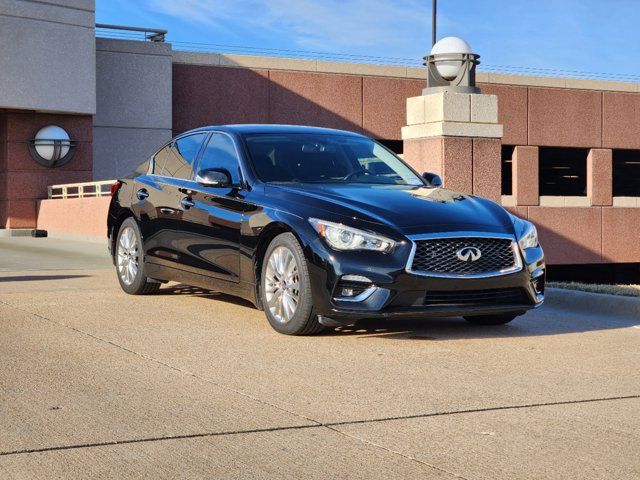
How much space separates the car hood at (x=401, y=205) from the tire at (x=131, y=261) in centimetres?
247

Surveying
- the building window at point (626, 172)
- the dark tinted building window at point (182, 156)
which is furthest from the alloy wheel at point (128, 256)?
the building window at point (626, 172)

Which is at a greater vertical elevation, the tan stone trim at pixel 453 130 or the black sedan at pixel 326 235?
the tan stone trim at pixel 453 130

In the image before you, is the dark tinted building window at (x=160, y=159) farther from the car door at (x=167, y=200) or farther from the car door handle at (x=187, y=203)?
the car door handle at (x=187, y=203)

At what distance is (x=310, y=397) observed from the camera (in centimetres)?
579

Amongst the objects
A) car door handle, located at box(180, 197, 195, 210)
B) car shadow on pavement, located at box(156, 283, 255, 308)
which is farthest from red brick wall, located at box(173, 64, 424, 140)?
car door handle, located at box(180, 197, 195, 210)

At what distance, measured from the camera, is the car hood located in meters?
7.66

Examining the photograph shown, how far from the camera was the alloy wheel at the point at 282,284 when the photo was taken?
7.84m

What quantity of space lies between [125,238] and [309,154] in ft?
8.34

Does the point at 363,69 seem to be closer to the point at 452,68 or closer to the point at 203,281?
the point at 452,68

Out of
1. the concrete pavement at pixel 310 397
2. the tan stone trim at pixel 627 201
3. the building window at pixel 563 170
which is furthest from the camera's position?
the building window at pixel 563 170

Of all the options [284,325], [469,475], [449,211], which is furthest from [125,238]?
[469,475]

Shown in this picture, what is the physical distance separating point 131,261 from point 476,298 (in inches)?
160

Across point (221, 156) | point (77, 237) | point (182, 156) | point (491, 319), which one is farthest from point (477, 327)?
Result: point (77, 237)

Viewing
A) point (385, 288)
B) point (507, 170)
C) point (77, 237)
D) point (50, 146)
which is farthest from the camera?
point (507, 170)
